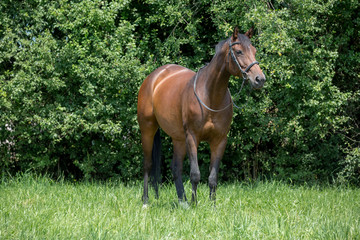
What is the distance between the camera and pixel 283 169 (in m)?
8.89

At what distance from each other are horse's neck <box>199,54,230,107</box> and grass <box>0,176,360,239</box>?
1.29 meters

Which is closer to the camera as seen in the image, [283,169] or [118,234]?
[118,234]

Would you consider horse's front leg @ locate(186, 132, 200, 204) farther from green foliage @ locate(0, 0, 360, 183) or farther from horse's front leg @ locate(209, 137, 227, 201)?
green foliage @ locate(0, 0, 360, 183)

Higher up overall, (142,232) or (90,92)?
(90,92)

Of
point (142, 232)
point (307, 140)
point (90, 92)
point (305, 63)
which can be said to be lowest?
point (307, 140)

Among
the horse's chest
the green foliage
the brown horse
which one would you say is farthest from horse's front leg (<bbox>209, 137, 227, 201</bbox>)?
the green foliage

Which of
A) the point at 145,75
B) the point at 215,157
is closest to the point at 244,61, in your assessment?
the point at 215,157

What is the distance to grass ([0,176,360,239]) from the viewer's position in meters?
4.07

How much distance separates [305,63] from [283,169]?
8.28 feet

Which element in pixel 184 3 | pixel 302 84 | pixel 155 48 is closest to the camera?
pixel 302 84

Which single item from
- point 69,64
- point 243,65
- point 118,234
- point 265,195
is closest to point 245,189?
point 265,195

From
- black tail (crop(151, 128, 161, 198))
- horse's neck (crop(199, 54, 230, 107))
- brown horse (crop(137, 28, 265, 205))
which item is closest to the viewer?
brown horse (crop(137, 28, 265, 205))

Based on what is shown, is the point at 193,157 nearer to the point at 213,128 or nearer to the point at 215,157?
the point at 215,157

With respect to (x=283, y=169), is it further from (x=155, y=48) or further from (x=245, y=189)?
(x=155, y=48)
